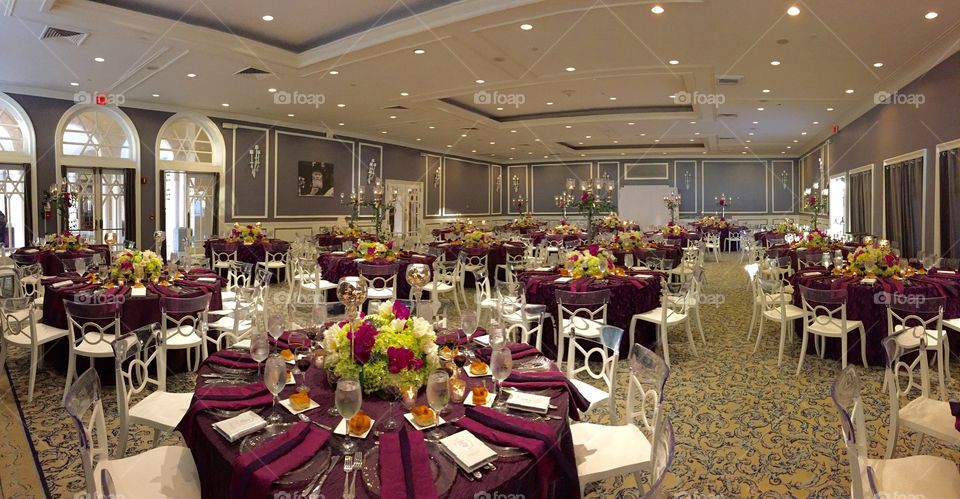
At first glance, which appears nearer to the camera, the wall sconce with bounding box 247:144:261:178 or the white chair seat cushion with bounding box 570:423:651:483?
the white chair seat cushion with bounding box 570:423:651:483

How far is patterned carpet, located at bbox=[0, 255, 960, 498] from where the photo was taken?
299cm

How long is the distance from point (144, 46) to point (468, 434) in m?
7.59

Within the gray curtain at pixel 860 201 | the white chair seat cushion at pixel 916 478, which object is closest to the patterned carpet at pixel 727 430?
the white chair seat cushion at pixel 916 478

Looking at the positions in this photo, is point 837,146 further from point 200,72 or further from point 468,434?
point 468,434

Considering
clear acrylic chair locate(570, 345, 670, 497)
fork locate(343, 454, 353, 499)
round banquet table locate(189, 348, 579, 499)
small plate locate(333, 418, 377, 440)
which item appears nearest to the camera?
fork locate(343, 454, 353, 499)

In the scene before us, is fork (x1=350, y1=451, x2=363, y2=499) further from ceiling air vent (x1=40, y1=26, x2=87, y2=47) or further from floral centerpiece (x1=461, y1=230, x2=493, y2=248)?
floral centerpiece (x1=461, y1=230, x2=493, y2=248)

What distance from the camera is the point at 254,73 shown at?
8547mm

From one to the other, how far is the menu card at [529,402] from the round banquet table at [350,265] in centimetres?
502

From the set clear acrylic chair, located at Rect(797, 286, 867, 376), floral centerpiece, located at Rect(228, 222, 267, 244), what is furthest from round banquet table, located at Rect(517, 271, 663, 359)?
floral centerpiece, located at Rect(228, 222, 267, 244)

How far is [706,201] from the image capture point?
65.9 feet

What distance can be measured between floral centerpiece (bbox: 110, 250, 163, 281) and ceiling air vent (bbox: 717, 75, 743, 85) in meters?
7.99

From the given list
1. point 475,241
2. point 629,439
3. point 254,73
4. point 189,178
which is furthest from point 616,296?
point 189,178

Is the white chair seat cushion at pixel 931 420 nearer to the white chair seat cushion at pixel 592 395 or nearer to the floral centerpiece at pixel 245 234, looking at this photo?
the white chair seat cushion at pixel 592 395

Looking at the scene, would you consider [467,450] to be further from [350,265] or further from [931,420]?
[350,265]
